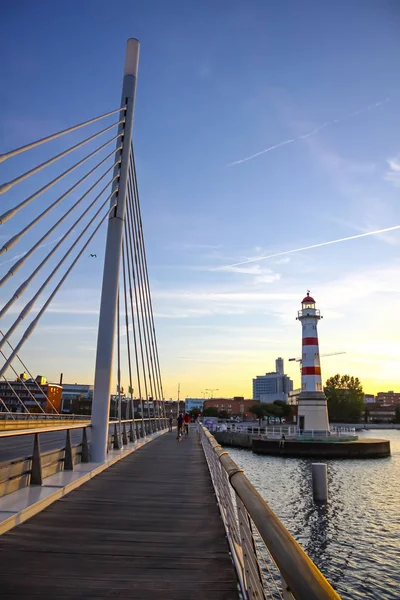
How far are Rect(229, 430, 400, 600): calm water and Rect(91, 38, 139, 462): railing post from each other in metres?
6.37

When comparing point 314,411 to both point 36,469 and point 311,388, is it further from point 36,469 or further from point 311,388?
point 36,469

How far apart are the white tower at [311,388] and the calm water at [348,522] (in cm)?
1178

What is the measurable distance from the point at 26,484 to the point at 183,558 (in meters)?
3.18


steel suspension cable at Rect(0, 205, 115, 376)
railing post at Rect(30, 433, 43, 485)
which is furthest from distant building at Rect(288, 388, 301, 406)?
railing post at Rect(30, 433, 43, 485)

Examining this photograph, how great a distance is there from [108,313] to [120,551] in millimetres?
6965

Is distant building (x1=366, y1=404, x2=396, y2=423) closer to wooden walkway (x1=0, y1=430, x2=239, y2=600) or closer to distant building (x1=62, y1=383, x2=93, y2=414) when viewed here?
distant building (x1=62, y1=383, x2=93, y2=414)

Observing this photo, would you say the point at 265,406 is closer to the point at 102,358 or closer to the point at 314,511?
the point at 314,511

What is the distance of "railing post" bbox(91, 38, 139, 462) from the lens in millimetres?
10102

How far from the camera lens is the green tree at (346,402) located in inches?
4491

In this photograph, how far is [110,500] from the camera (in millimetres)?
6516

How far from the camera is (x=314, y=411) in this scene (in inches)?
1761

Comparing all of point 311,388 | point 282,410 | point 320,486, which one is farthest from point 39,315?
point 282,410

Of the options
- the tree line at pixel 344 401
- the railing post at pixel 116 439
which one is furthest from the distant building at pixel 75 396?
the railing post at pixel 116 439

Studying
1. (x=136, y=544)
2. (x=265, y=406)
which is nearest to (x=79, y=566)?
(x=136, y=544)
